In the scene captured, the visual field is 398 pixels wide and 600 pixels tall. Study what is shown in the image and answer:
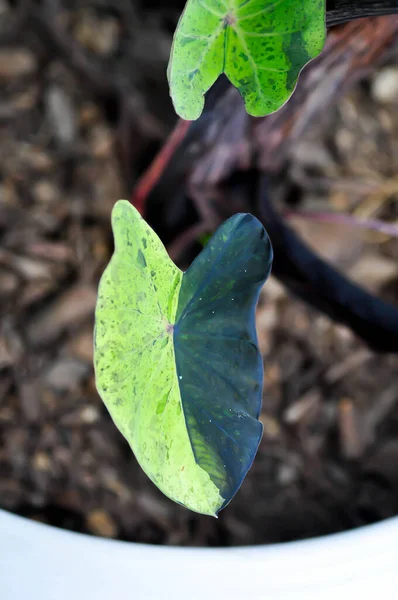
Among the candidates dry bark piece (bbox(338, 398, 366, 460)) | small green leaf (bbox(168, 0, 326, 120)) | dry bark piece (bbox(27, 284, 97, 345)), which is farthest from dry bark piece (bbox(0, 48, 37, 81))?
dry bark piece (bbox(338, 398, 366, 460))

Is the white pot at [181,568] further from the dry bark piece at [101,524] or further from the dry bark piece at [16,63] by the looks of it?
the dry bark piece at [16,63]

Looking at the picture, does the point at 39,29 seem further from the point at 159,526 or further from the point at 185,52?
the point at 159,526

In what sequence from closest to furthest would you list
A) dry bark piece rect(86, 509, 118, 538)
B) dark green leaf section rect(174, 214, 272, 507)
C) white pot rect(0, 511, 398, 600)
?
dark green leaf section rect(174, 214, 272, 507), white pot rect(0, 511, 398, 600), dry bark piece rect(86, 509, 118, 538)

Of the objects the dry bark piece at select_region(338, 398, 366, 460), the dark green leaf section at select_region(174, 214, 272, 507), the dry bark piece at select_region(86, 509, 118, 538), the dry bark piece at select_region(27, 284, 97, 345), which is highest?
the dark green leaf section at select_region(174, 214, 272, 507)

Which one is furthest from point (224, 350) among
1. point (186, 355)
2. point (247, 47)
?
point (247, 47)

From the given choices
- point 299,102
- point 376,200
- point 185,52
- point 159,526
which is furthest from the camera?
point 376,200

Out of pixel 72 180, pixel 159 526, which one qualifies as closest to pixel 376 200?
pixel 72 180

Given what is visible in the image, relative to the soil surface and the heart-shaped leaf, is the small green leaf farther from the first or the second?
the soil surface
